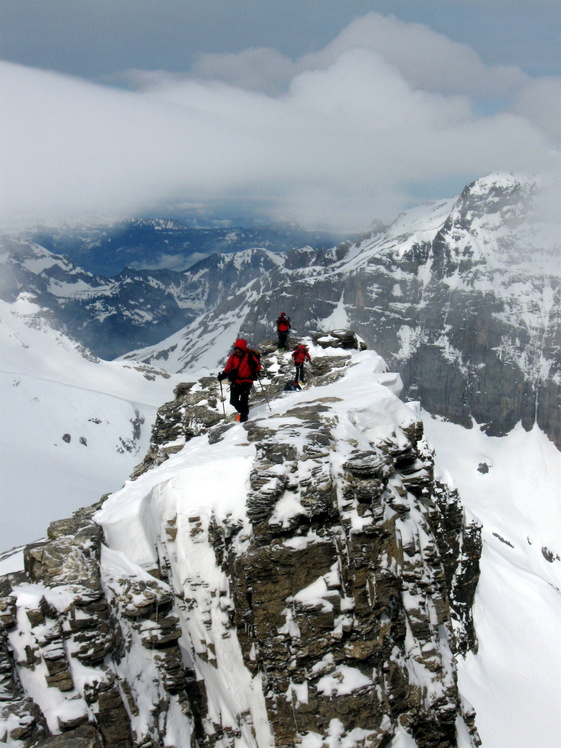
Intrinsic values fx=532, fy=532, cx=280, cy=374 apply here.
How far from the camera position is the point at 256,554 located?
723 inches

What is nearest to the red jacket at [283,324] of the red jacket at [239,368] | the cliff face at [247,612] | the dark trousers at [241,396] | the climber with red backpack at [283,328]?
the climber with red backpack at [283,328]

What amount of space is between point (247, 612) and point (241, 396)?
11.2m

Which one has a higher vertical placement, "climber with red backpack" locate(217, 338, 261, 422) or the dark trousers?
"climber with red backpack" locate(217, 338, 261, 422)

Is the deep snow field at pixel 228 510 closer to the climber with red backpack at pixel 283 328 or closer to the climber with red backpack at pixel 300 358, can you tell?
the climber with red backpack at pixel 300 358

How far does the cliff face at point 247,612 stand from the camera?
53.9ft

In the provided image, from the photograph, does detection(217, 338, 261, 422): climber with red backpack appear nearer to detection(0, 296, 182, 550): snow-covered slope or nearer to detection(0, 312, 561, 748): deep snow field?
detection(0, 312, 561, 748): deep snow field

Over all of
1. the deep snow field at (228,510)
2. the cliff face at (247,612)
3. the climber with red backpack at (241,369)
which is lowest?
the deep snow field at (228,510)

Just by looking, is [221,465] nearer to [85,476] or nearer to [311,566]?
[311,566]

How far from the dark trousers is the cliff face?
196 inches

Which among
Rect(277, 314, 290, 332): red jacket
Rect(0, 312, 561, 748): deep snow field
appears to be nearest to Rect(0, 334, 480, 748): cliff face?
Rect(0, 312, 561, 748): deep snow field

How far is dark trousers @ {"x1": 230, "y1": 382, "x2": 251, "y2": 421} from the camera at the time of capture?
26.7 m

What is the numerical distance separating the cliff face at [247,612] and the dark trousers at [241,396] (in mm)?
4983

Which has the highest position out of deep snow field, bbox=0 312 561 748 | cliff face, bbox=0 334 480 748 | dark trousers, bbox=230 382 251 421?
dark trousers, bbox=230 382 251 421

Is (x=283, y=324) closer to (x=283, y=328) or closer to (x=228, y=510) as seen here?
(x=283, y=328)
